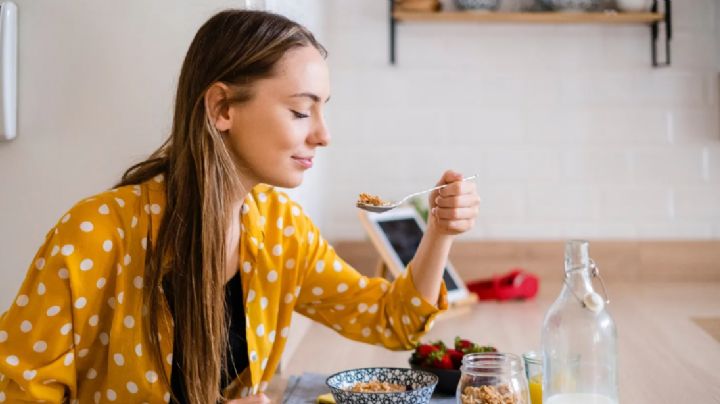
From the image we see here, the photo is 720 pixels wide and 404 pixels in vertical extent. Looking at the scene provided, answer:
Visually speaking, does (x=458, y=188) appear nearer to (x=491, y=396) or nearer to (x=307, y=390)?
(x=491, y=396)

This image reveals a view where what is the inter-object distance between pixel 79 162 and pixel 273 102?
0.61 metres

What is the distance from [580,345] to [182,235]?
2.07ft

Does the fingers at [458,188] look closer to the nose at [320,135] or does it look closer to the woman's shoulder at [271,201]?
the nose at [320,135]

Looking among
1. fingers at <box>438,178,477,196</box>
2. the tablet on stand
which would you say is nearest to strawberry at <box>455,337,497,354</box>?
fingers at <box>438,178,477,196</box>

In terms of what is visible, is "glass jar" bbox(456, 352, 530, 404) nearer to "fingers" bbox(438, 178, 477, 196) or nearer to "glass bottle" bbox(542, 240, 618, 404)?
"glass bottle" bbox(542, 240, 618, 404)

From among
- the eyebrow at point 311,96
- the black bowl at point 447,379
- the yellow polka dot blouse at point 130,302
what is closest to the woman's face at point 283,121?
the eyebrow at point 311,96

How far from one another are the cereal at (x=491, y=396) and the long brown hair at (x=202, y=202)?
1.41ft

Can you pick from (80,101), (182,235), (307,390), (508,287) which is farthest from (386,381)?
(508,287)

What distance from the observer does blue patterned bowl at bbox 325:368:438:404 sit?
4.42 ft

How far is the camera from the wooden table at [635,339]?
1.71 meters

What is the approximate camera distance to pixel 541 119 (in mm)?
2916

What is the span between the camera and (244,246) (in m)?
1.60

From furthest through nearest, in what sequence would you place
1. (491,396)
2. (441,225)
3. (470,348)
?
(470,348), (441,225), (491,396)

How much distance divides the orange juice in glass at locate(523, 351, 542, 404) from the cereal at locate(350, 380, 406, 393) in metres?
0.19
